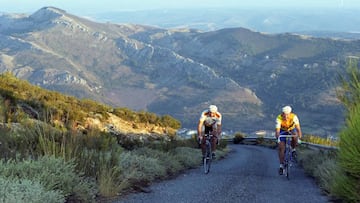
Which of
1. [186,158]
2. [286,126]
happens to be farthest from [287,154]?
[186,158]

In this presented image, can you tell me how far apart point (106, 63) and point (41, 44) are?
71.7 ft

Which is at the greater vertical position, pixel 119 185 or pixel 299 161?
pixel 119 185

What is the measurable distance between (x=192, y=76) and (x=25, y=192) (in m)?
166

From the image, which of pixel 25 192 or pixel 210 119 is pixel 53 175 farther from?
pixel 210 119

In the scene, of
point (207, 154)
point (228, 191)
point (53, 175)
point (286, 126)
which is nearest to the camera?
point (53, 175)

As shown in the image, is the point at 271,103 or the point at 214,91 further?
the point at 214,91

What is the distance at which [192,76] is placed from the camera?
17312 centimetres

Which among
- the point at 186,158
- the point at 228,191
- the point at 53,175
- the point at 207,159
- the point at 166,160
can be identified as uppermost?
the point at 53,175

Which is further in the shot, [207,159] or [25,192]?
[207,159]

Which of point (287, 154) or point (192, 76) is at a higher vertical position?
point (287, 154)

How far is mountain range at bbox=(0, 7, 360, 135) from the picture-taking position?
12388 centimetres

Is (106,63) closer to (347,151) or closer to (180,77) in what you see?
(180,77)

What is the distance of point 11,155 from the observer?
9.09 metres

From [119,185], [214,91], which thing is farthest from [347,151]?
[214,91]
